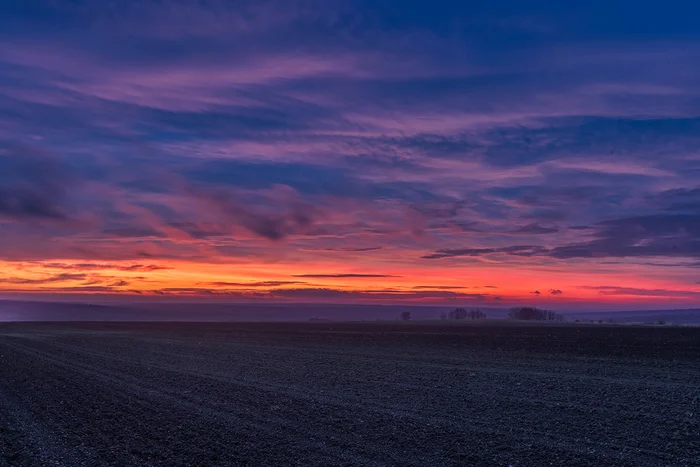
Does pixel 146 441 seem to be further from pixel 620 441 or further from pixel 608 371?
pixel 608 371

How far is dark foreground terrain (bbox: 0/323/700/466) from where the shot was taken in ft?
40.8

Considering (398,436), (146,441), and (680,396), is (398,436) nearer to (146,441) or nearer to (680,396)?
(146,441)

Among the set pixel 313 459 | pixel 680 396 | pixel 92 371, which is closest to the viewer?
pixel 313 459

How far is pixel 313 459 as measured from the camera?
12062 mm

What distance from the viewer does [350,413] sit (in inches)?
663

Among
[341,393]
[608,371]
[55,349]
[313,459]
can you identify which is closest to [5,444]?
[313,459]

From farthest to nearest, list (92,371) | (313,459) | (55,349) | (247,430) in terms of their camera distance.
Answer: (55,349) < (92,371) < (247,430) < (313,459)

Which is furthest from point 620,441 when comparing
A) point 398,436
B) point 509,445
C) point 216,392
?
point 216,392

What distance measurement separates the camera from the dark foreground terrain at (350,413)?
1245 centimetres

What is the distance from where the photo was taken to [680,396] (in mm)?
19969

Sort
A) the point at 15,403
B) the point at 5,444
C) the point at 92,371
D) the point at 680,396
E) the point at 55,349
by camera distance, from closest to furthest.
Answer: the point at 5,444 < the point at 15,403 < the point at 680,396 < the point at 92,371 < the point at 55,349

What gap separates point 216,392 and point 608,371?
58.8 ft

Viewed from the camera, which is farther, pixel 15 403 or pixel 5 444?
pixel 15 403

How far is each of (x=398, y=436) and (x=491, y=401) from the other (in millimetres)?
6047
